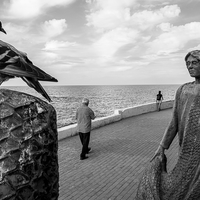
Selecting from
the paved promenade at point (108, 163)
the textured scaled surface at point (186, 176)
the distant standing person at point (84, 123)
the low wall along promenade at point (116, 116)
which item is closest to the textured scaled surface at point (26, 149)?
the textured scaled surface at point (186, 176)

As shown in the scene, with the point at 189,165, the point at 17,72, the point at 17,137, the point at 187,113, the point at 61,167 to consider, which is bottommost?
the point at 61,167

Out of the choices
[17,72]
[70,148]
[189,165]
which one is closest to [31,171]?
[17,72]

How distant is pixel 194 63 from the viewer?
3.29m

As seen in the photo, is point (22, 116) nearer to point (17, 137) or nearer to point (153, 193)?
point (17, 137)

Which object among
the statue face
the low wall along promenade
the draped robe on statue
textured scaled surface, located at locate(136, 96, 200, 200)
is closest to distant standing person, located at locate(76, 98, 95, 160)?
the low wall along promenade

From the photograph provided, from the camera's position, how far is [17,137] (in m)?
0.63

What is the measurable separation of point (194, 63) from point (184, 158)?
50.0 inches

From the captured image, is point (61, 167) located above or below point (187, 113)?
below

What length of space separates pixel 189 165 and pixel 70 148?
22.6 ft

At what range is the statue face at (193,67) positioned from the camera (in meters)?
3.27

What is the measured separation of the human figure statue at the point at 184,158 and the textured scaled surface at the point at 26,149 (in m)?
→ 2.75

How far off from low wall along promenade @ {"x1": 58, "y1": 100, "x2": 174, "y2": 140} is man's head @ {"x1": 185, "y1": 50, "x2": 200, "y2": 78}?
8.10 metres

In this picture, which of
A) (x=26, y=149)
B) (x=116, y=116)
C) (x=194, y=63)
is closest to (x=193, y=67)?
(x=194, y=63)

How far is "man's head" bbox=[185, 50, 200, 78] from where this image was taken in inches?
→ 128
